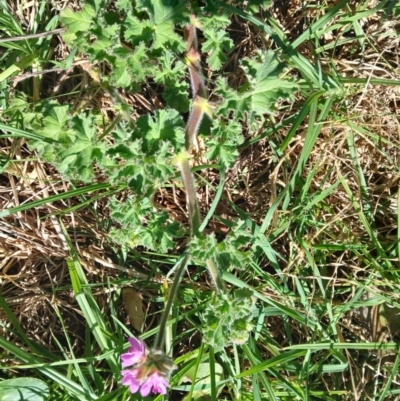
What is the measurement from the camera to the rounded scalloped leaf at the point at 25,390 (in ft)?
11.4

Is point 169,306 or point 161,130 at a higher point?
point 161,130

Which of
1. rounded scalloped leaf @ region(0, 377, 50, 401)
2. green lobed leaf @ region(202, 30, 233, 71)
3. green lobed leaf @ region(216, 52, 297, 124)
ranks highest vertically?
green lobed leaf @ region(202, 30, 233, 71)

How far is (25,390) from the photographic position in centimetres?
351

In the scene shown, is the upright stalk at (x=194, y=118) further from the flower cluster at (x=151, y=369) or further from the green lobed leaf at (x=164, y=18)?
the flower cluster at (x=151, y=369)

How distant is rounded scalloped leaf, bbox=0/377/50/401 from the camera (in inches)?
137

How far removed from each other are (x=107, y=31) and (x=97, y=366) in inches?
79.3

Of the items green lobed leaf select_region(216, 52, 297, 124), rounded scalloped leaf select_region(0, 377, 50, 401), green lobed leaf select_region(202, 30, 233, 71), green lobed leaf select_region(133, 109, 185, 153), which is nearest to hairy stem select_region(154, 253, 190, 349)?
green lobed leaf select_region(133, 109, 185, 153)

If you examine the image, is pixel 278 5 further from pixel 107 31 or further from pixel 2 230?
pixel 2 230

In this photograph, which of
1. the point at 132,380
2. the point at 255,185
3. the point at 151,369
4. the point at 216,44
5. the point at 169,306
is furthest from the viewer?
the point at 255,185

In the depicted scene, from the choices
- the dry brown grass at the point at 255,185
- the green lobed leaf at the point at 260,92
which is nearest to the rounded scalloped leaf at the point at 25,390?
the dry brown grass at the point at 255,185

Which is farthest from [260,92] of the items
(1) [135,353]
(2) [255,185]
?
(1) [135,353]

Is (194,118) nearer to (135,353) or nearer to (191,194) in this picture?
(191,194)

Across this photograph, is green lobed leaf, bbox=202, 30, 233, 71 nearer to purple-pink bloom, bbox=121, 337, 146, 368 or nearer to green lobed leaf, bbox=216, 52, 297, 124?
green lobed leaf, bbox=216, 52, 297, 124

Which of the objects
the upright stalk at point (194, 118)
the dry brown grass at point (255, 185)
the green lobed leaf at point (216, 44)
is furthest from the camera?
the dry brown grass at point (255, 185)
